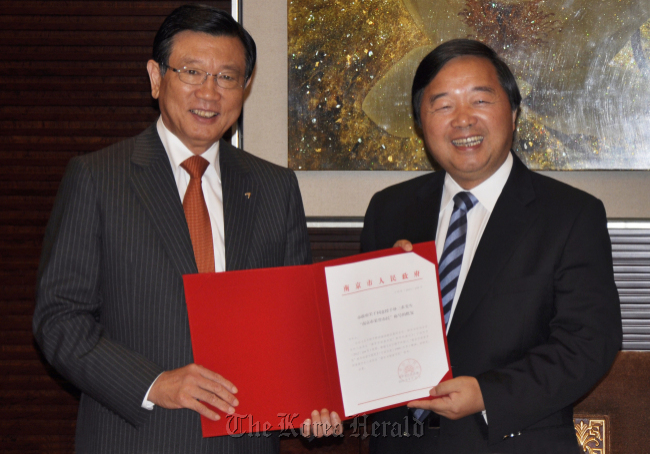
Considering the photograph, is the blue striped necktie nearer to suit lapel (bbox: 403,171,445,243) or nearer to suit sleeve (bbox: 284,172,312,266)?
suit lapel (bbox: 403,171,445,243)

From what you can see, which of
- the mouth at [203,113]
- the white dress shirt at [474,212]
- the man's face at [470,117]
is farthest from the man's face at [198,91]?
the white dress shirt at [474,212]

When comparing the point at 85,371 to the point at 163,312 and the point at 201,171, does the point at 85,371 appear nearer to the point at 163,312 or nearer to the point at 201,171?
the point at 163,312

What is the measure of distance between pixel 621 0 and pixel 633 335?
4.96ft

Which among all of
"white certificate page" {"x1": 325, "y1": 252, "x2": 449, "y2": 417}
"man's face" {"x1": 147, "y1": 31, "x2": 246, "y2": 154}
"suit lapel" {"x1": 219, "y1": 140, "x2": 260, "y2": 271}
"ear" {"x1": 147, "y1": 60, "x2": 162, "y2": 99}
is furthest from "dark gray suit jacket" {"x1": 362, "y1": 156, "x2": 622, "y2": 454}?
"ear" {"x1": 147, "y1": 60, "x2": 162, "y2": 99}

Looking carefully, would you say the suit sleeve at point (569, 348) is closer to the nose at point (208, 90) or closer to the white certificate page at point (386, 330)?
the white certificate page at point (386, 330)

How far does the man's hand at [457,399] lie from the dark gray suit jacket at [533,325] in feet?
0.09

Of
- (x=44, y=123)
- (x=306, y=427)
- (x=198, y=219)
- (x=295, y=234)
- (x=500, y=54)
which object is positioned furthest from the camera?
(x=44, y=123)

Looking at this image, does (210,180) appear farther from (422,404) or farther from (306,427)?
(422,404)

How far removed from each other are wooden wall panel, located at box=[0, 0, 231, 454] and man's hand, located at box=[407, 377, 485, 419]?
2012 mm

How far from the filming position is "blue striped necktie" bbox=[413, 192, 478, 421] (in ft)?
5.60

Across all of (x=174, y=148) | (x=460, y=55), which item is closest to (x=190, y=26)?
(x=174, y=148)

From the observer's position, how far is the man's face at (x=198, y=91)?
69.9 inches

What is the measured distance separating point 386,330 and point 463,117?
0.68 metres

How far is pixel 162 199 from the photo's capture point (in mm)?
1696
